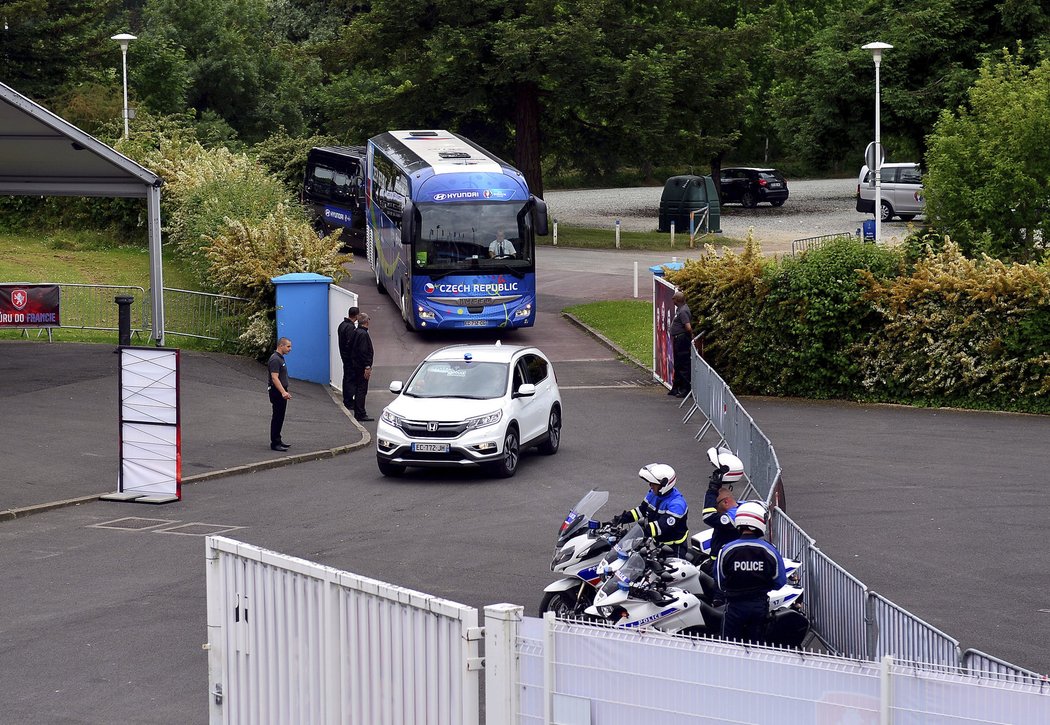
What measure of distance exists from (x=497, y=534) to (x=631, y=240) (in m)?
32.1

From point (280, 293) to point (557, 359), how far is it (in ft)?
19.6

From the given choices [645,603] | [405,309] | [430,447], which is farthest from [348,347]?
[645,603]

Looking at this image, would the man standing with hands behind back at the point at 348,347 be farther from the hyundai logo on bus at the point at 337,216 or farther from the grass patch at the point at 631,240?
the grass patch at the point at 631,240

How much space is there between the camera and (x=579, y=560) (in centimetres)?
1016

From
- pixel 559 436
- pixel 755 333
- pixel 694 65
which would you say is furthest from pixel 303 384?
pixel 694 65

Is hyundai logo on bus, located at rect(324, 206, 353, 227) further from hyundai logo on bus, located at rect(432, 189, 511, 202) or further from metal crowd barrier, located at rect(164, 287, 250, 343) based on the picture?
metal crowd barrier, located at rect(164, 287, 250, 343)

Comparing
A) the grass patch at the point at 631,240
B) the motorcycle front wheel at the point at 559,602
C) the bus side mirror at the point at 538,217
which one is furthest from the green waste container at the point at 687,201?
the motorcycle front wheel at the point at 559,602

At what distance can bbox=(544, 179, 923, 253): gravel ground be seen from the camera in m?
47.8

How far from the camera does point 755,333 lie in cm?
2392

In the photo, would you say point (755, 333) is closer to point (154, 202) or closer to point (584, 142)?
point (154, 202)

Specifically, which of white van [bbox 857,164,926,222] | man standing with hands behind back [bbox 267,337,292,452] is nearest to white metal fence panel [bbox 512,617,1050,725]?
man standing with hands behind back [bbox 267,337,292,452]

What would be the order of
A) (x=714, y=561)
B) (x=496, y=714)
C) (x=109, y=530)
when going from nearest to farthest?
1. (x=496, y=714)
2. (x=714, y=561)
3. (x=109, y=530)

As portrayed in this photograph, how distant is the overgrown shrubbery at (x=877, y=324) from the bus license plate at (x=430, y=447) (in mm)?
8782

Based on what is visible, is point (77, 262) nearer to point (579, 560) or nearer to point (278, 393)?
point (278, 393)
